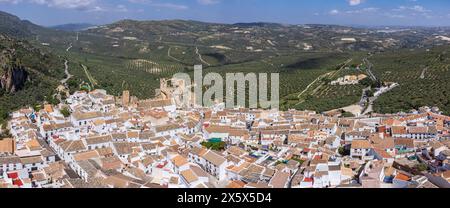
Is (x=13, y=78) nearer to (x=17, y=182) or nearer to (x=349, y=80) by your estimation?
(x=17, y=182)

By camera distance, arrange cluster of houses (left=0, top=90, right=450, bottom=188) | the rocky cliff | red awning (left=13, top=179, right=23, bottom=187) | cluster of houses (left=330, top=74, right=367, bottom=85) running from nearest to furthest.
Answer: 1. red awning (left=13, top=179, right=23, bottom=187)
2. cluster of houses (left=0, top=90, right=450, bottom=188)
3. the rocky cliff
4. cluster of houses (left=330, top=74, right=367, bottom=85)

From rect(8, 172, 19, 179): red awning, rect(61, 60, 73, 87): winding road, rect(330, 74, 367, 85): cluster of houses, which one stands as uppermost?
rect(61, 60, 73, 87): winding road

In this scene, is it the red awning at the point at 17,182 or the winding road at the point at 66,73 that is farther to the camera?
the winding road at the point at 66,73

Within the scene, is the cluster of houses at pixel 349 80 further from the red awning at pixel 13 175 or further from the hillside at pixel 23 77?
the red awning at pixel 13 175

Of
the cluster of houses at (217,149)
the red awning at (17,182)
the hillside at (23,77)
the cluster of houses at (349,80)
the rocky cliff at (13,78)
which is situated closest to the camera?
the red awning at (17,182)

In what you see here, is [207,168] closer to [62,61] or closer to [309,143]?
[309,143]

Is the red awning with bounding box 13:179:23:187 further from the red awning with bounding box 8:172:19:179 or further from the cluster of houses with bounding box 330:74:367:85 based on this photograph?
the cluster of houses with bounding box 330:74:367:85

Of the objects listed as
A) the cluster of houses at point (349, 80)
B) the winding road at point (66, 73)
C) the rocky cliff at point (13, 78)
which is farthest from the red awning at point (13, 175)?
the cluster of houses at point (349, 80)

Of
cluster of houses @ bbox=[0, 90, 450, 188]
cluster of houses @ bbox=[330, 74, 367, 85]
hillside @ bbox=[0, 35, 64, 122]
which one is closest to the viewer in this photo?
cluster of houses @ bbox=[0, 90, 450, 188]

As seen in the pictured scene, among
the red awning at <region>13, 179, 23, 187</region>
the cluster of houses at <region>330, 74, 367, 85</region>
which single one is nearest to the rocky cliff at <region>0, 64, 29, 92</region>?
the red awning at <region>13, 179, 23, 187</region>
